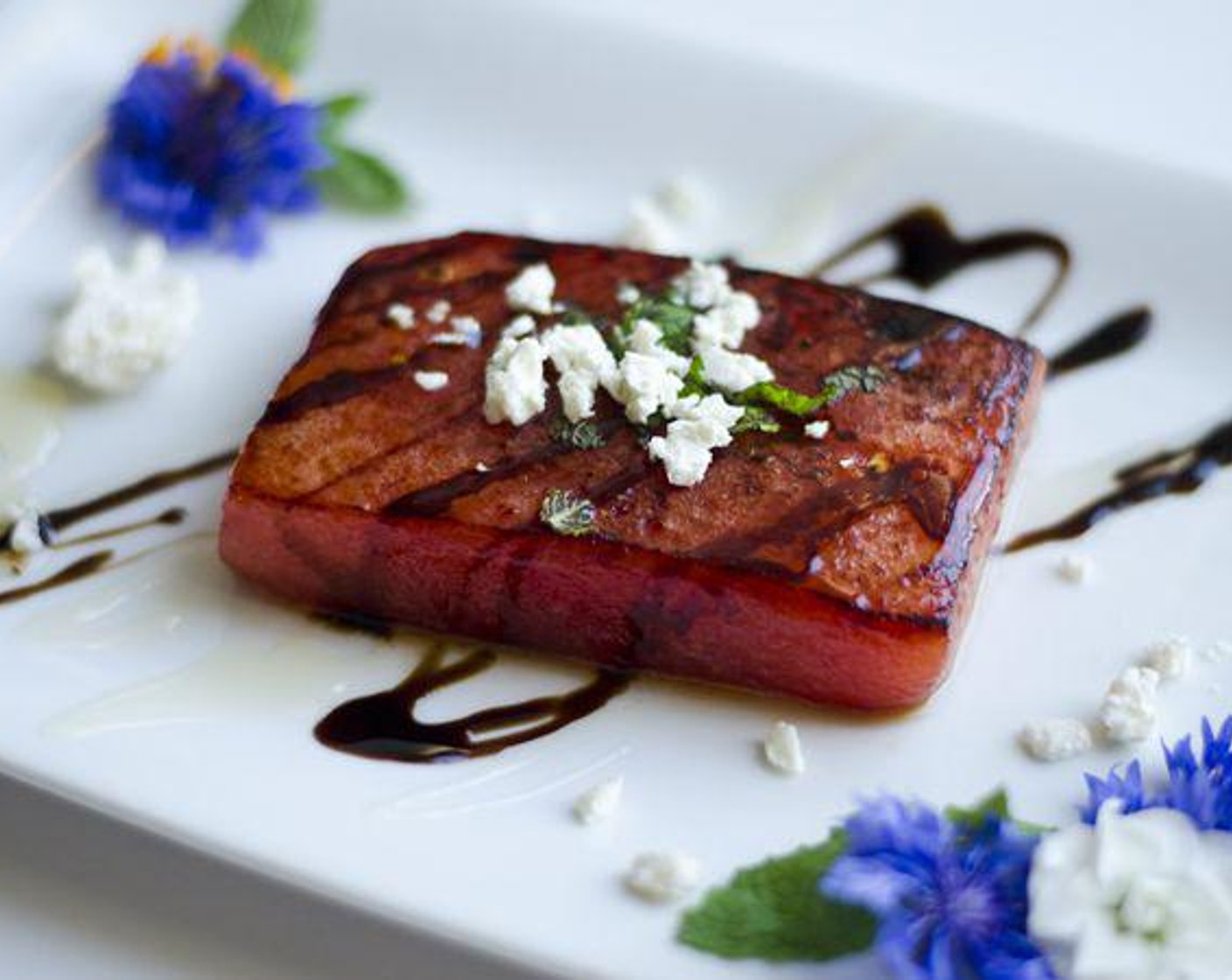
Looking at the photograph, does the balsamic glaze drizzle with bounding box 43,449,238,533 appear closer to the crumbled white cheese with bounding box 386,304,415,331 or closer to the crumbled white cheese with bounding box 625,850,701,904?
the crumbled white cheese with bounding box 386,304,415,331

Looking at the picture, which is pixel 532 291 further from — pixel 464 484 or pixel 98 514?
pixel 98 514

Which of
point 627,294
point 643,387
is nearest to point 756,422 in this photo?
point 643,387

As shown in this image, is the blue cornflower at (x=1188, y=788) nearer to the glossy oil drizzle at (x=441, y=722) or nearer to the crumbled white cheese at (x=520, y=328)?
the glossy oil drizzle at (x=441, y=722)

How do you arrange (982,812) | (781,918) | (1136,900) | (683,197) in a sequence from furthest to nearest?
(683,197) → (982,812) → (781,918) → (1136,900)

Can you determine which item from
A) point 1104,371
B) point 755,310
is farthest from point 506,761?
point 1104,371

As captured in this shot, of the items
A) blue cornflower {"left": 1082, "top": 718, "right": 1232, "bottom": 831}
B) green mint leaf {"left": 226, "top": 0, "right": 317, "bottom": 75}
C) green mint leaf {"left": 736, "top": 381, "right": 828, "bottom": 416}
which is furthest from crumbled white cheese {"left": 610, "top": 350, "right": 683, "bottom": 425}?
green mint leaf {"left": 226, "top": 0, "right": 317, "bottom": 75}

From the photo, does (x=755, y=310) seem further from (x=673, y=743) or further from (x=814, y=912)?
(x=814, y=912)
